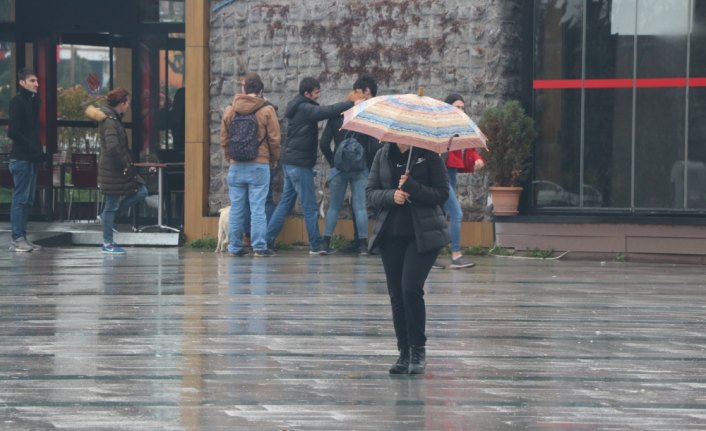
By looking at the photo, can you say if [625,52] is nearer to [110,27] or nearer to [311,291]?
[311,291]

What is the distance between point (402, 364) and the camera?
8875 millimetres

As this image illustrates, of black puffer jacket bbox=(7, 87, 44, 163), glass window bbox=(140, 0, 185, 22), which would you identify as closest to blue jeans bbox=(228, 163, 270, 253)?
black puffer jacket bbox=(7, 87, 44, 163)

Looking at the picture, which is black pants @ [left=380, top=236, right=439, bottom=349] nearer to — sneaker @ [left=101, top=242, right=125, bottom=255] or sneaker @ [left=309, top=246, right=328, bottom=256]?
sneaker @ [left=309, top=246, right=328, bottom=256]

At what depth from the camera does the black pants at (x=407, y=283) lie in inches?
349

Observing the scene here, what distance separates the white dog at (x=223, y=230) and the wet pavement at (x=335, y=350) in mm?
2275

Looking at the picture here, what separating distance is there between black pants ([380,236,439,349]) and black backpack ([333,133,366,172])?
8.13m

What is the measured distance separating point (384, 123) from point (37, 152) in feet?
30.7

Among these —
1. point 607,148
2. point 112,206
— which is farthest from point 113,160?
point 607,148

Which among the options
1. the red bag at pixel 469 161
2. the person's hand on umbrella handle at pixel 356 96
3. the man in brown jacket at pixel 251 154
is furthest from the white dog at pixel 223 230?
the red bag at pixel 469 161

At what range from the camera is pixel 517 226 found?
17625 millimetres

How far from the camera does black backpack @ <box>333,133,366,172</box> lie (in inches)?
674

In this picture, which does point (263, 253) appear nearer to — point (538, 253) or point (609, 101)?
point (538, 253)

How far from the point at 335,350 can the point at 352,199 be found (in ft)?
25.7

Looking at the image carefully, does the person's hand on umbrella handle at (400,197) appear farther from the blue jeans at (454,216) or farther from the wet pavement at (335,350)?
the blue jeans at (454,216)
